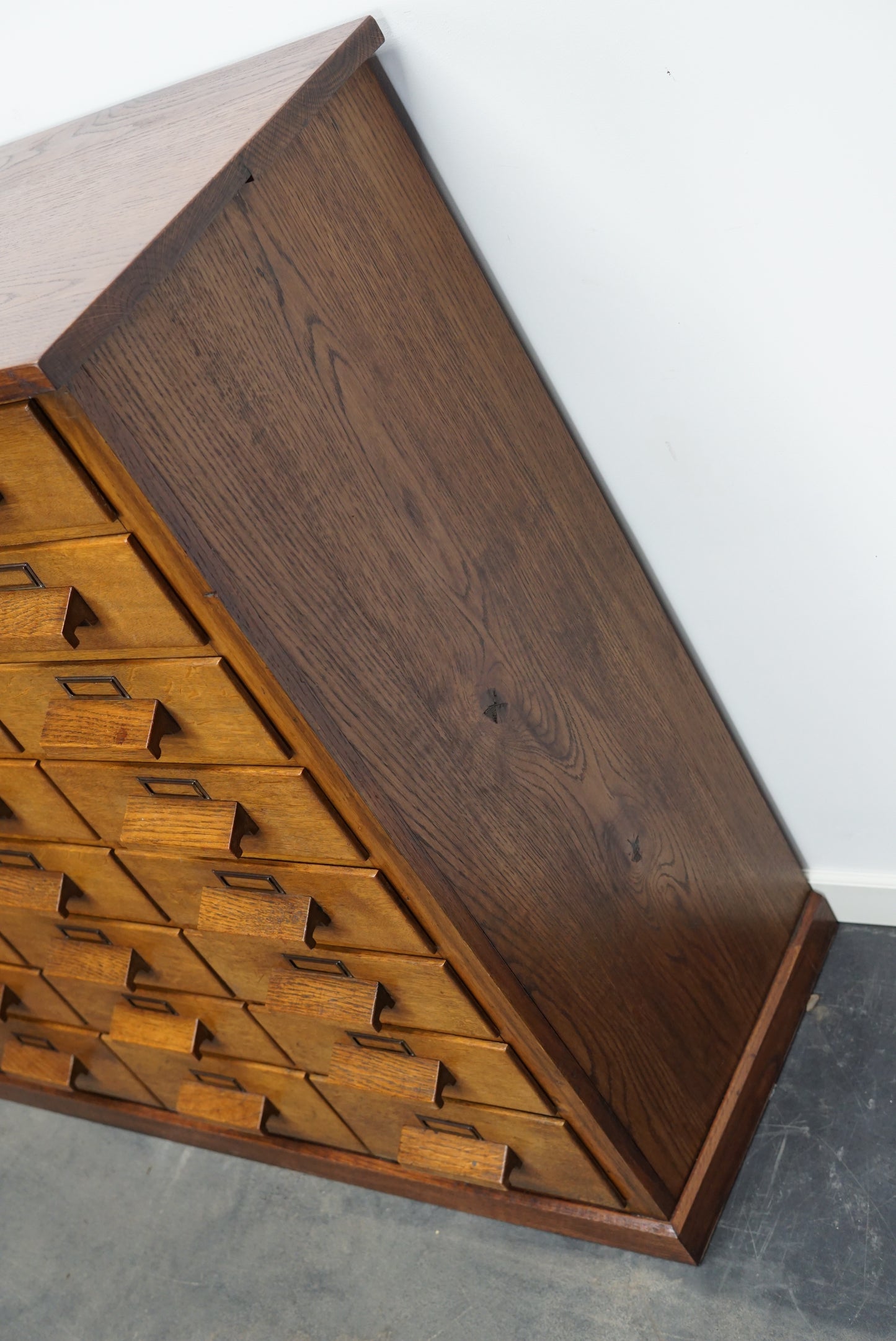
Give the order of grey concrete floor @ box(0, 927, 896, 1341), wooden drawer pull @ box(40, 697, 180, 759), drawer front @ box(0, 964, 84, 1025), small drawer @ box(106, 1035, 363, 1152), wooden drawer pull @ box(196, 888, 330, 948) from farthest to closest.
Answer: drawer front @ box(0, 964, 84, 1025), small drawer @ box(106, 1035, 363, 1152), grey concrete floor @ box(0, 927, 896, 1341), wooden drawer pull @ box(196, 888, 330, 948), wooden drawer pull @ box(40, 697, 180, 759)

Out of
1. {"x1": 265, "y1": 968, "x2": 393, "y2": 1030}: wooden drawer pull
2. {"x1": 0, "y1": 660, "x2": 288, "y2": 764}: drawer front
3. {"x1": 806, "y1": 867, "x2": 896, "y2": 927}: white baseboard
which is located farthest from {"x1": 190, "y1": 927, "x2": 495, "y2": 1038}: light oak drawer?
{"x1": 806, "y1": 867, "x2": 896, "y2": 927}: white baseboard

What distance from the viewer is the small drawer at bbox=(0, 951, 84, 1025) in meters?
1.75

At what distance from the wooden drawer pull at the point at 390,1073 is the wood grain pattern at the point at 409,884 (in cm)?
13

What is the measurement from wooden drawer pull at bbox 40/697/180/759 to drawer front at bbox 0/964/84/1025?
29.0 inches

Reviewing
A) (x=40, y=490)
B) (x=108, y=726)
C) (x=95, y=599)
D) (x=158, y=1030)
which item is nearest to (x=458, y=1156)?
(x=158, y=1030)

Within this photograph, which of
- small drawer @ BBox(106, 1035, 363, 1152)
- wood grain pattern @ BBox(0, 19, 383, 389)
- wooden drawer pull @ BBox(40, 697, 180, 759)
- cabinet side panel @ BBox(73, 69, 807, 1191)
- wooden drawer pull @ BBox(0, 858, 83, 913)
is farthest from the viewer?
small drawer @ BBox(106, 1035, 363, 1152)

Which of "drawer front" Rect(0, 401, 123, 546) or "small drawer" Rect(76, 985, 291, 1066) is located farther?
"small drawer" Rect(76, 985, 291, 1066)

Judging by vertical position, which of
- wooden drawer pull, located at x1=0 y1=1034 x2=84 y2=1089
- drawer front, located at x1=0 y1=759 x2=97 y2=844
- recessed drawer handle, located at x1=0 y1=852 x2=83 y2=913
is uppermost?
drawer front, located at x1=0 y1=759 x2=97 y2=844

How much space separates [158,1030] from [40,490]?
903mm

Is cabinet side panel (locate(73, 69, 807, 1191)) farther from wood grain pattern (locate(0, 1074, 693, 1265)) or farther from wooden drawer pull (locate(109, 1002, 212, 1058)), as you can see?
wooden drawer pull (locate(109, 1002, 212, 1058))

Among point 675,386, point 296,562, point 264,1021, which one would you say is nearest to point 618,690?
point 675,386

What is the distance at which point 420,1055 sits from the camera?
1.33m

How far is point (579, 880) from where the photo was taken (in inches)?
49.8

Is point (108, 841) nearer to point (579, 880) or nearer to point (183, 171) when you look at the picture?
point (579, 880)
